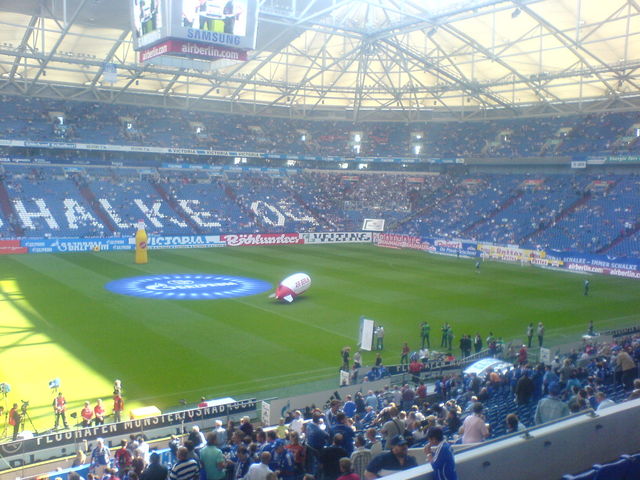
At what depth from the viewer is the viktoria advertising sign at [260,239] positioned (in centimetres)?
6102

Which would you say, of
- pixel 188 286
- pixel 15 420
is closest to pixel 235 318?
pixel 188 286

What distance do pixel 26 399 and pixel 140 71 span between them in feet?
129

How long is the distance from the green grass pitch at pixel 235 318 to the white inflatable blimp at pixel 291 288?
0.51m

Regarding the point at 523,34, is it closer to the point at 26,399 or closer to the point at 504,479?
the point at 26,399

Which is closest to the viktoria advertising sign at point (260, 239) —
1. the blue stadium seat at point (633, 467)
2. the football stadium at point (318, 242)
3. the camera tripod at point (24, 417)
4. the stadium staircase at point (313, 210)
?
the football stadium at point (318, 242)

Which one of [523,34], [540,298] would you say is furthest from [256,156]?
[540,298]

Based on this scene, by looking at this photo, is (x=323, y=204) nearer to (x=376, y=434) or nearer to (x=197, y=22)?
(x=197, y=22)

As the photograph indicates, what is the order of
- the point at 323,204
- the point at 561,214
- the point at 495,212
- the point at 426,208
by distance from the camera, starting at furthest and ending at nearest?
the point at 426,208
the point at 323,204
the point at 495,212
the point at 561,214

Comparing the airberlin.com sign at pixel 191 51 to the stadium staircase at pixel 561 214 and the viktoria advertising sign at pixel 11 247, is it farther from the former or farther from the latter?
the stadium staircase at pixel 561 214

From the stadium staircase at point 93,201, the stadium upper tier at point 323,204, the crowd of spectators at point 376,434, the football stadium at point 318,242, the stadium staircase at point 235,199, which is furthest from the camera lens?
the stadium staircase at point 235,199

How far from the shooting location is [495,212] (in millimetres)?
66375

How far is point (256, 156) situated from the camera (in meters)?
73.8

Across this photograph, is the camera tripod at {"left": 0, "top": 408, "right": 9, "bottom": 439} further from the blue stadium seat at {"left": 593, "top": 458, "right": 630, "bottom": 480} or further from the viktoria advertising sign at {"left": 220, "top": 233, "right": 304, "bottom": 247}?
the viktoria advertising sign at {"left": 220, "top": 233, "right": 304, "bottom": 247}

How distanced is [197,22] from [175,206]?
4345cm
